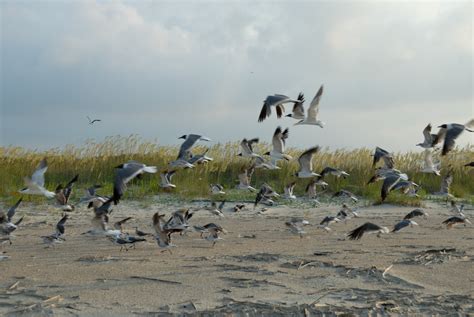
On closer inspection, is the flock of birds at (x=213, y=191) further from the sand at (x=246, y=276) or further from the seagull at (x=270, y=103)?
the sand at (x=246, y=276)

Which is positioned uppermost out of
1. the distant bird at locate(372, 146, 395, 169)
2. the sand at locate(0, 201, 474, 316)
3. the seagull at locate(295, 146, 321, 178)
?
the distant bird at locate(372, 146, 395, 169)

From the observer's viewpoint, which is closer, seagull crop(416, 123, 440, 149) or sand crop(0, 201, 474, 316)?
sand crop(0, 201, 474, 316)

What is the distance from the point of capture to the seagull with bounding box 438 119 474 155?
10.6 meters

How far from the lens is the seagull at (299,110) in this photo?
11.8 metres

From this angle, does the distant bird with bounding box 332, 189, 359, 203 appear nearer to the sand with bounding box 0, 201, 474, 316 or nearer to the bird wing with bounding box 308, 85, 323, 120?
the bird wing with bounding box 308, 85, 323, 120

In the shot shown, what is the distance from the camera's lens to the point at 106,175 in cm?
1717

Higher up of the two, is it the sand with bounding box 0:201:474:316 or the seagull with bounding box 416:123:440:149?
the seagull with bounding box 416:123:440:149

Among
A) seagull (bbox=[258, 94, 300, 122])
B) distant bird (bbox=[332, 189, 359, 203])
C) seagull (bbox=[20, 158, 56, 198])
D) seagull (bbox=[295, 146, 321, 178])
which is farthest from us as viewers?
distant bird (bbox=[332, 189, 359, 203])

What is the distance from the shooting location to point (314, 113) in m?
11.8

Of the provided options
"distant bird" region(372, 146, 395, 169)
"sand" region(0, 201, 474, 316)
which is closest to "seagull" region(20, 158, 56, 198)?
"sand" region(0, 201, 474, 316)

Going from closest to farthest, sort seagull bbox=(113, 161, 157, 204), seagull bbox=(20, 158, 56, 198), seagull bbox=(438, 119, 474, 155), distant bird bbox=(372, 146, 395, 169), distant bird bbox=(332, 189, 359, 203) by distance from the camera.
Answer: seagull bbox=(113, 161, 157, 204), seagull bbox=(438, 119, 474, 155), seagull bbox=(20, 158, 56, 198), distant bird bbox=(372, 146, 395, 169), distant bird bbox=(332, 189, 359, 203)

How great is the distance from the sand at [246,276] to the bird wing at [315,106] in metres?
2.10

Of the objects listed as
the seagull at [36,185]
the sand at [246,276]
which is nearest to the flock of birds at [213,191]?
the seagull at [36,185]

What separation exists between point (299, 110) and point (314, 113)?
264mm
